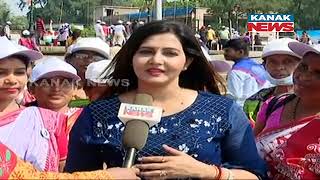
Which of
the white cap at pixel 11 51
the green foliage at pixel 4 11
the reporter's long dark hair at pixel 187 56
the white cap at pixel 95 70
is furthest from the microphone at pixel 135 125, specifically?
the green foliage at pixel 4 11

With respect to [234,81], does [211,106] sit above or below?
above

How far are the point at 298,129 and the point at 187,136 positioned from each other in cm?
62

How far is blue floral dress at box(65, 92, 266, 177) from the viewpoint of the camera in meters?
2.60

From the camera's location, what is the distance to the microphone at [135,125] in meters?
2.28

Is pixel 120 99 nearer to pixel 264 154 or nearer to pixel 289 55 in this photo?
pixel 264 154

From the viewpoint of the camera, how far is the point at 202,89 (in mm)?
2934

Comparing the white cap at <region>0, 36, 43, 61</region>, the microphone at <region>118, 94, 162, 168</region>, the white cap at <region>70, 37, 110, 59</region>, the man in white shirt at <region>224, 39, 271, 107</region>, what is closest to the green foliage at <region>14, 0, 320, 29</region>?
the man in white shirt at <region>224, 39, 271, 107</region>

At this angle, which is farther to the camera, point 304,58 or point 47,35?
point 47,35

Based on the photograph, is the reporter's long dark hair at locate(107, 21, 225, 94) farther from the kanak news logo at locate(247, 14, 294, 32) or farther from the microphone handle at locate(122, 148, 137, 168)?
the kanak news logo at locate(247, 14, 294, 32)

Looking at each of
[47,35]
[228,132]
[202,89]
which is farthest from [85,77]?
[47,35]

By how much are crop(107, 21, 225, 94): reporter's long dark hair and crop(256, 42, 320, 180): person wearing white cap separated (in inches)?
14.2

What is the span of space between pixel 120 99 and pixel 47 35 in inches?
1061

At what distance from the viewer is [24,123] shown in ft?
10.9

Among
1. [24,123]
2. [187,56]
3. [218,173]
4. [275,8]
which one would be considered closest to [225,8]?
[275,8]
